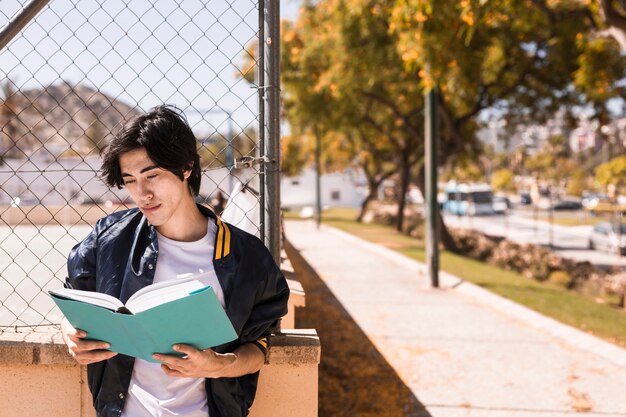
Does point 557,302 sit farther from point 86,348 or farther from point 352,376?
point 86,348

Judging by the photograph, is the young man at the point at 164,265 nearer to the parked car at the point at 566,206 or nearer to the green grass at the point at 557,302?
the green grass at the point at 557,302

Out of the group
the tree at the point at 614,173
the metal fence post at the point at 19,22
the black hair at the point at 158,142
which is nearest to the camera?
the black hair at the point at 158,142

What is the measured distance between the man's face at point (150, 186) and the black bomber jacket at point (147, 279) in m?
0.09

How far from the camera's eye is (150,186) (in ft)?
6.12

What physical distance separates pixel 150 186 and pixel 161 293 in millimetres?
420

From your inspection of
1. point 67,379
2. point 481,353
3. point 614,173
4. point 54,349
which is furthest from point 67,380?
point 614,173

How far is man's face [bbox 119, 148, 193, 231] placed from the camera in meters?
1.84

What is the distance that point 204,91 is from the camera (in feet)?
9.15

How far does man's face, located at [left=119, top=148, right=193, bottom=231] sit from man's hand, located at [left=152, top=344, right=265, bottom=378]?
1.41 ft

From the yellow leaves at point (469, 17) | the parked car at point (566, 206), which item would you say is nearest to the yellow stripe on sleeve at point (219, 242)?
the yellow leaves at point (469, 17)

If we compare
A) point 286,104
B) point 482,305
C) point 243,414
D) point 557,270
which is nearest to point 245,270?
point 243,414

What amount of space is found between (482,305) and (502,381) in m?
3.67

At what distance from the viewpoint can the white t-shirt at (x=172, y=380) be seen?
1895 mm

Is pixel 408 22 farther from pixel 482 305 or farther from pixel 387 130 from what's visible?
pixel 387 130
